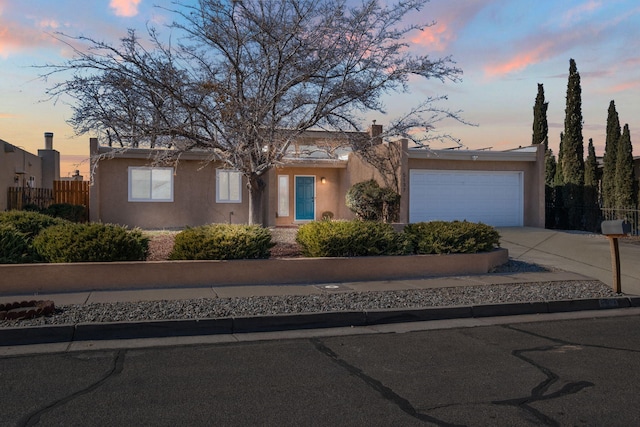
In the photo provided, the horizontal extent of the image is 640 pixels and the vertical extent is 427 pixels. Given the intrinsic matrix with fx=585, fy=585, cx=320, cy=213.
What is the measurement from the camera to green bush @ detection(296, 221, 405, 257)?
1179cm

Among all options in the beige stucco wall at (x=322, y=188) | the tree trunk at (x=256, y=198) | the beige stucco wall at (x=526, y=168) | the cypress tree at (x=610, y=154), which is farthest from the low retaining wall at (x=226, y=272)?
the cypress tree at (x=610, y=154)

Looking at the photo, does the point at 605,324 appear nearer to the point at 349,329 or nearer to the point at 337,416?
the point at 349,329

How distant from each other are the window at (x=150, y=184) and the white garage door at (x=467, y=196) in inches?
345

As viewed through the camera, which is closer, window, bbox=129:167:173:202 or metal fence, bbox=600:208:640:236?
metal fence, bbox=600:208:640:236

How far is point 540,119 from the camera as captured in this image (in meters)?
30.2

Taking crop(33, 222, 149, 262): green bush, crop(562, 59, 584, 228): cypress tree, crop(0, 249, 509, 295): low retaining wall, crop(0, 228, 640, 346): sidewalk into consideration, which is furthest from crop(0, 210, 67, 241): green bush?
crop(562, 59, 584, 228): cypress tree

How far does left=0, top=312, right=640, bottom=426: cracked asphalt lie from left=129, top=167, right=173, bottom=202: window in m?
14.7

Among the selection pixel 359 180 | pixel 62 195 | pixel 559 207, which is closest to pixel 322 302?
pixel 359 180

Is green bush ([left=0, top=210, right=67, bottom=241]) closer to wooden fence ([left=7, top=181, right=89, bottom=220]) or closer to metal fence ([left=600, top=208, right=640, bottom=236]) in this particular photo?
wooden fence ([left=7, top=181, right=89, bottom=220])

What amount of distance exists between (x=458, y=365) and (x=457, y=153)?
15.3 meters

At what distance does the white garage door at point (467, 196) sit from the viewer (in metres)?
20.6

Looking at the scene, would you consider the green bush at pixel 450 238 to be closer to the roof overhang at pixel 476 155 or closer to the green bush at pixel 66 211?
the roof overhang at pixel 476 155

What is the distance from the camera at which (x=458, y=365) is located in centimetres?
628

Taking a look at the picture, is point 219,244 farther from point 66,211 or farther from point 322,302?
point 66,211
